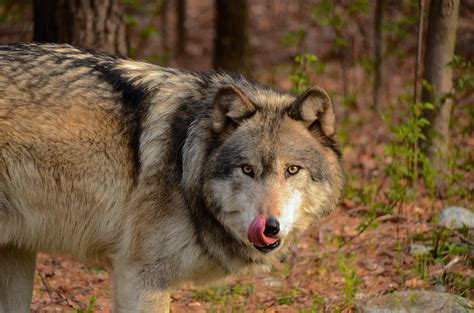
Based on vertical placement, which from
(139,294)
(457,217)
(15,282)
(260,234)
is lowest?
(15,282)

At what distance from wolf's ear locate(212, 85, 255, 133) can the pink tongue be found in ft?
2.18

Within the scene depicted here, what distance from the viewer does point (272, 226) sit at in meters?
4.24

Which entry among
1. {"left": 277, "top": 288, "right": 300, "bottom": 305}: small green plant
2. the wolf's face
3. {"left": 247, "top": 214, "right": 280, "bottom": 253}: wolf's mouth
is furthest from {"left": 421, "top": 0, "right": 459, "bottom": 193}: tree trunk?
{"left": 247, "top": 214, "right": 280, "bottom": 253}: wolf's mouth

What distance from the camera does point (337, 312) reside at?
5.29m

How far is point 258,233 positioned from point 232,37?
714 cm

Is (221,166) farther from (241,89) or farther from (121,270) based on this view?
(121,270)

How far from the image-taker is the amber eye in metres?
4.49

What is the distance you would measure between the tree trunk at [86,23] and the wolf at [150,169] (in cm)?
220

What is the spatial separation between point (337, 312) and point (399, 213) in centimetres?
200

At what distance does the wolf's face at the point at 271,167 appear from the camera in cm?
436

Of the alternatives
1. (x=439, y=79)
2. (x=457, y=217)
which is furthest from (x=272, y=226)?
(x=439, y=79)

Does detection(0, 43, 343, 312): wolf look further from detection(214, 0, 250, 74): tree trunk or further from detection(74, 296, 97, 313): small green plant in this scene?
detection(214, 0, 250, 74): tree trunk

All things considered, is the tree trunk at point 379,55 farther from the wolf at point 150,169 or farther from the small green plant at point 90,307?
the small green plant at point 90,307

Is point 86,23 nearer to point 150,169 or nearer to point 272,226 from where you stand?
point 150,169
